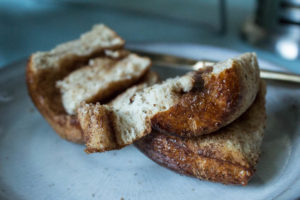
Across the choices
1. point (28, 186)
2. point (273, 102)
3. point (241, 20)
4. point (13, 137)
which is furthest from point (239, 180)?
point (241, 20)

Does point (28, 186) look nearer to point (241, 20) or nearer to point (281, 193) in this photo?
point (281, 193)

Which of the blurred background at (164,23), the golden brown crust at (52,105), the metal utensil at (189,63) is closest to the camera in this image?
the golden brown crust at (52,105)

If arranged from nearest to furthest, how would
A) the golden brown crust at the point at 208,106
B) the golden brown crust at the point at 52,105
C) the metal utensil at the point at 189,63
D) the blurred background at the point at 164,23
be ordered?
the golden brown crust at the point at 208,106, the golden brown crust at the point at 52,105, the metal utensil at the point at 189,63, the blurred background at the point at 164,23

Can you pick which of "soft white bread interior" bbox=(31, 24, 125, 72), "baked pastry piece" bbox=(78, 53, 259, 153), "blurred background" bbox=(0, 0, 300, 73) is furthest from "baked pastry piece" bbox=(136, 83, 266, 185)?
"blurred background" bbox=(0, 0, 300, 73)

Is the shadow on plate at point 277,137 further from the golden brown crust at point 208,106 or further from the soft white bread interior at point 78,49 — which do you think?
the soft white bread interior at point 78,49

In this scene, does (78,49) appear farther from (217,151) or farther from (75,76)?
(217,151)

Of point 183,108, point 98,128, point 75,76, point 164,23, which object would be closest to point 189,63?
point 75,76

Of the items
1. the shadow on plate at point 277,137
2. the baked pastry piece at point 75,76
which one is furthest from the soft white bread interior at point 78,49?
the shadow on plate at point 277,137
